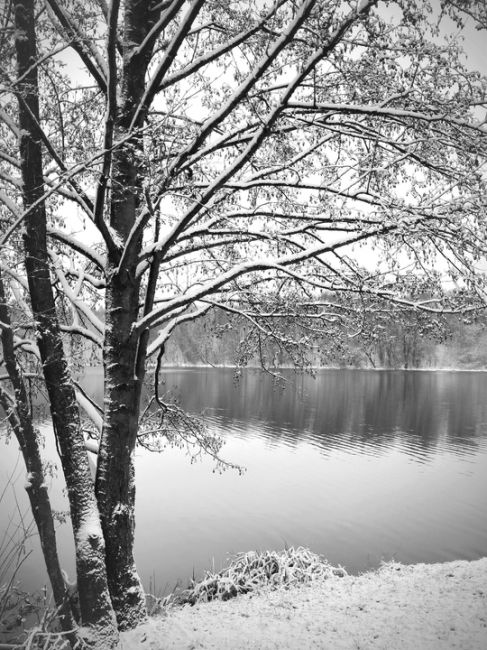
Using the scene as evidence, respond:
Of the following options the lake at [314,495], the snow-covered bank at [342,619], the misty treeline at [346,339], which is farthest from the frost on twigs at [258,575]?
the misty treeline at [346,339]

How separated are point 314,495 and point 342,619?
31.8 ft

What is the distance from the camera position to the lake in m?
11.2

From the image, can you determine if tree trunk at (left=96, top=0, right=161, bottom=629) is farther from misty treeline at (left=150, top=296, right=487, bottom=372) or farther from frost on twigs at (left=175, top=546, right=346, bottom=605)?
frost on twigs at (left=175, top=546, right=346, bottom=605)

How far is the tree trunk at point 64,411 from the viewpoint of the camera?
13.9 feet

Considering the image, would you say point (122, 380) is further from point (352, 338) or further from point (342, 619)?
point (342, 619)

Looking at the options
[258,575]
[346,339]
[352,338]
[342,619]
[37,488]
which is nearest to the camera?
[37,488]

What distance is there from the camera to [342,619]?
5805mm

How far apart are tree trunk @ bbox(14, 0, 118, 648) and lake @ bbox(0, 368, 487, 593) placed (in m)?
3.28

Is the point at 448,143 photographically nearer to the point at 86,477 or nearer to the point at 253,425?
the point at 86,477

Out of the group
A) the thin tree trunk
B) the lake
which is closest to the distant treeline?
the lake

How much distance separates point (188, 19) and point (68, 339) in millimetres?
4005

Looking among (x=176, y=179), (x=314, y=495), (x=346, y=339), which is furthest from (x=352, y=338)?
(x=314, y=495)

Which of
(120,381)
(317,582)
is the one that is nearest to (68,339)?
(120,381)

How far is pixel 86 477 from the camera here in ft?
15.1
